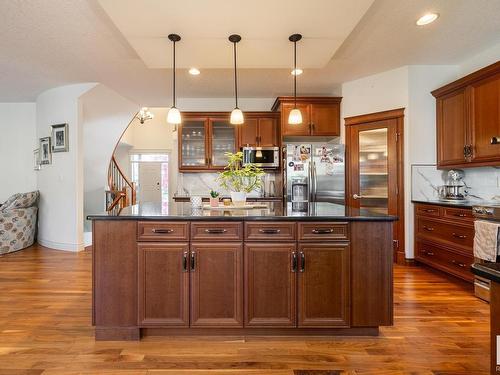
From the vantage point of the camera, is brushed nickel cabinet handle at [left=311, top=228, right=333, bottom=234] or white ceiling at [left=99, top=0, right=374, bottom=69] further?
white ceiling at [left=99, top=0, right=374, bottom=69]

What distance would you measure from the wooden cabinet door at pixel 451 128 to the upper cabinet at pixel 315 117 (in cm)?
140

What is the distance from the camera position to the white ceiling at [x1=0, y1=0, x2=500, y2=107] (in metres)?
2.49

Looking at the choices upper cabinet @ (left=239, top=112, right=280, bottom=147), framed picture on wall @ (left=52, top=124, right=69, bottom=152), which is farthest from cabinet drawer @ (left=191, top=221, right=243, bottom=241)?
framed picture on wall @ (left=52, top=124, right=69, bottom=152)

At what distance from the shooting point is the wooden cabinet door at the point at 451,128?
11.2 feet

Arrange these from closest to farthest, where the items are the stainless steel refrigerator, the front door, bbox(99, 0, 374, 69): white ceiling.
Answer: bbox(99, 0, 374, 69): white ceiling → the stainless steel refrigerator → the front door

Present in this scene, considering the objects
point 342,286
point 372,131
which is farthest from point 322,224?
point 372,131

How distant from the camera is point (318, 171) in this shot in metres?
4.35

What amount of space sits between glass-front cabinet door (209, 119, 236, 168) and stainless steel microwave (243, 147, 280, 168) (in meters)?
0.32

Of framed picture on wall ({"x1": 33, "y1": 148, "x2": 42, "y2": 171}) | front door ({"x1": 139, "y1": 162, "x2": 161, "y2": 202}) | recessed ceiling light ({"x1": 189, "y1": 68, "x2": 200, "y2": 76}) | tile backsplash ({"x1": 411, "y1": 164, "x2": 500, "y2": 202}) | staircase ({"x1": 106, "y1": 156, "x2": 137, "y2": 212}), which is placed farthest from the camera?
front door ({"x1": 139, "y1": 162, "x2": 161, "y2": 202})

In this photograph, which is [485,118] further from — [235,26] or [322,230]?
[235,26]

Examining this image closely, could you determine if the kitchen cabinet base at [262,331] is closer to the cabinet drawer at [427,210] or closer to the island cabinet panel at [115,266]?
the island cabinet panel at [115,266]

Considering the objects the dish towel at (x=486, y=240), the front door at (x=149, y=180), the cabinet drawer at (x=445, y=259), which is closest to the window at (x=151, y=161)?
the front door at (x=149, y=180)

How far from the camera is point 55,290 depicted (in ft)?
9.98

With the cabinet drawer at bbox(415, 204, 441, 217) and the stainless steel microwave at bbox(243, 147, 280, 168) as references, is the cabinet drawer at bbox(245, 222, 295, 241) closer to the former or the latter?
the cabinet drawer at bbox(415, 204, 441, 217)
